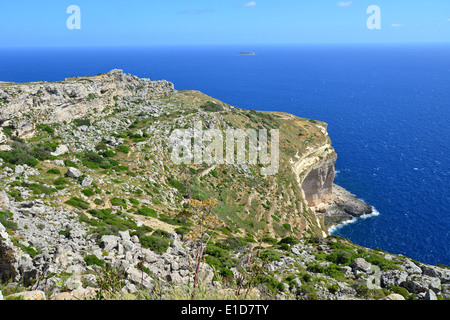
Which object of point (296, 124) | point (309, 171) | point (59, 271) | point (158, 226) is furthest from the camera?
point (296, 124)

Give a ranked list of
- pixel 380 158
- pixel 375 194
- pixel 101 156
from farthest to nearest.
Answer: pixel 380 158 → pixel 375 194 → pixel 101 156

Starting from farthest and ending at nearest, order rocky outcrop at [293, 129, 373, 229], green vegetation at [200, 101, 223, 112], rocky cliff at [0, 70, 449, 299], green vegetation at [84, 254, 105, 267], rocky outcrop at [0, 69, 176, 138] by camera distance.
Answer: rocky outcrop at [293, 129, 373, 229] → green vegetation at [200, 101, 223, 112] → rocky outcrop at [0, 69, 176, 138] → green vegetation at [84, 254, 105, 267] → rocky cliff at [0, 70, 449, 299]

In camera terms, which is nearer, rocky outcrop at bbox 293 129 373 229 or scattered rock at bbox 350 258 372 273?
scattered rock at bbox 350 258 372 273

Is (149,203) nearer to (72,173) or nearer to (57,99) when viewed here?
(72,173)

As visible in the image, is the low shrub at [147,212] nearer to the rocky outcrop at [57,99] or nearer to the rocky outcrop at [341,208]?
the rocky outcrop at [57,99]

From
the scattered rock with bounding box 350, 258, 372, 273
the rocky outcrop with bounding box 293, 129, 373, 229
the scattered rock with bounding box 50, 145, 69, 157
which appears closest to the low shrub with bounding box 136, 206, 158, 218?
the scattered rock with bounding box 50, 145, 69, 157

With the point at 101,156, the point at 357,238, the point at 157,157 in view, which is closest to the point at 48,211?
the point at 101,156

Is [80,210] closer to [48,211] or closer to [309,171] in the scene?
[48,211]

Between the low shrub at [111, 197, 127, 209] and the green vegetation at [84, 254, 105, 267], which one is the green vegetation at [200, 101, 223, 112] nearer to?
the low shrub at [111, 197, 127, 209]
